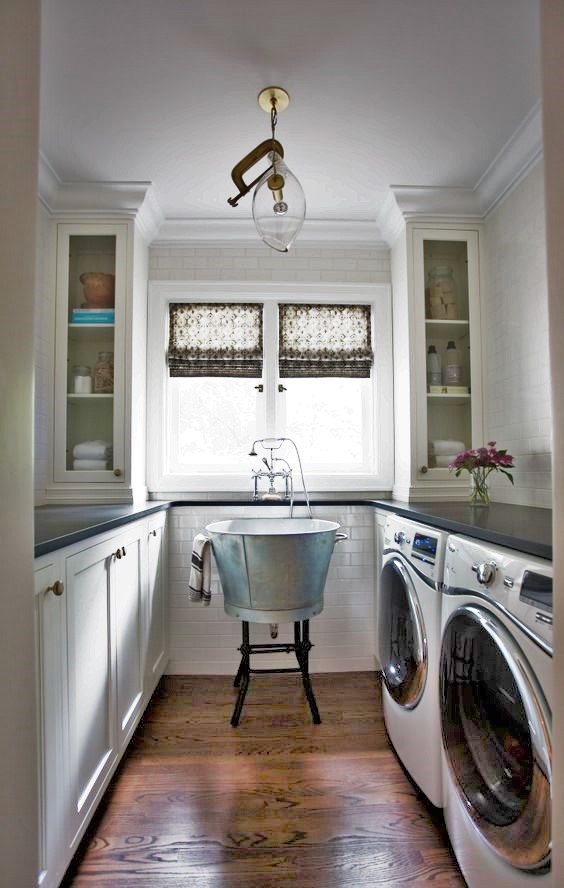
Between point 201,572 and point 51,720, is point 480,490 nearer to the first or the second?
point 201,572

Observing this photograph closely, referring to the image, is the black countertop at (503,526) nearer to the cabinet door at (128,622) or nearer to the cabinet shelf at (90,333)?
the cabinet door at (128,622)

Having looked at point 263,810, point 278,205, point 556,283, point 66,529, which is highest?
point 278,205

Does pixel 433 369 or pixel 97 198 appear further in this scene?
pixel 433 369

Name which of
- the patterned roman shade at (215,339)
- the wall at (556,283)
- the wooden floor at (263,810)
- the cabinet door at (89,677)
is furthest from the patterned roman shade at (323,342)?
the wall at (556,283)

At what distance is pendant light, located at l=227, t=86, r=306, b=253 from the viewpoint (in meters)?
1.54

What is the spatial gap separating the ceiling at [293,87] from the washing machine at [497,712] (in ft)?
5.39

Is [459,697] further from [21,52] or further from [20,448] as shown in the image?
[21,52]

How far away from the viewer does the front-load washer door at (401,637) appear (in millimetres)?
1555

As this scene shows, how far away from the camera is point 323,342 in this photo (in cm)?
286

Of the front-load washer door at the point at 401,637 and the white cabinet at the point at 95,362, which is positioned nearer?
the front-load washer door at the point at 401,637

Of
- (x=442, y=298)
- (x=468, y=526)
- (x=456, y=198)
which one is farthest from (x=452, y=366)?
(x=468, y=526)

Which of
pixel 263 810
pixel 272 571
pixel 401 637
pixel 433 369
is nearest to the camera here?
pixel 263 810

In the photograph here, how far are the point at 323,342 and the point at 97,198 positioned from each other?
142cm

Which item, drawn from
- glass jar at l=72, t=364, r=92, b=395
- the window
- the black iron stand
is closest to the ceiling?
the window
